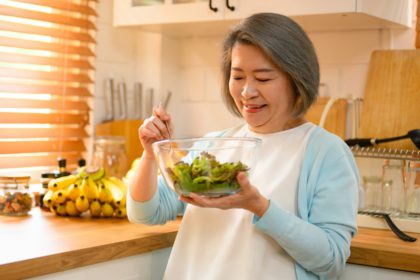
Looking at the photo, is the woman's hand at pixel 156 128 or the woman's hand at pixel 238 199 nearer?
the woman's hand at pixel 238 199

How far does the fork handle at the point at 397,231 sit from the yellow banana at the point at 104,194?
2.34ft

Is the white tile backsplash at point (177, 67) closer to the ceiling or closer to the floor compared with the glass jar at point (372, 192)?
closer to the ceiling

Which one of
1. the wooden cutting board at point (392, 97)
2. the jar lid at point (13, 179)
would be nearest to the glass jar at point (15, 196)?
the jar lid at point (13, 179)

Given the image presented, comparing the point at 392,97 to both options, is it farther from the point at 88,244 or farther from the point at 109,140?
the point at 88,244

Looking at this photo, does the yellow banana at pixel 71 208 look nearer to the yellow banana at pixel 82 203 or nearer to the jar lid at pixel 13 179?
the yellow banana at pixel 82 203

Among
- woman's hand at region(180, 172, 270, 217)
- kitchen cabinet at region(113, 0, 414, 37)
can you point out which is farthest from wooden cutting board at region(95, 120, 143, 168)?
woman's hand at region(180, 172, 270, 217)

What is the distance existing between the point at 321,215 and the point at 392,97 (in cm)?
80

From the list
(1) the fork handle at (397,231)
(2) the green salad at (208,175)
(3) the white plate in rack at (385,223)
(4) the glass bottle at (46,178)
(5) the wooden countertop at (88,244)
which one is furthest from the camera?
(4) the glass bottle at (46,178)

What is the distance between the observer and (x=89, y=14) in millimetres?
2514

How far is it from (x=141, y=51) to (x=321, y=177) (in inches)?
54.5

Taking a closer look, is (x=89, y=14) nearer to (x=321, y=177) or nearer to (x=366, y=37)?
(x=366, y=37)

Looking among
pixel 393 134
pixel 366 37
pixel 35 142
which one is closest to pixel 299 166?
pixel 393 134

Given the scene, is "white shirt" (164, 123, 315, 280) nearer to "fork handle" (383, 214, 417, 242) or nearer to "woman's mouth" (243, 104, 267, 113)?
"woman's mouth" (243, 104, 267, 113)

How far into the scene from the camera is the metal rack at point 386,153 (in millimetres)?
1949
